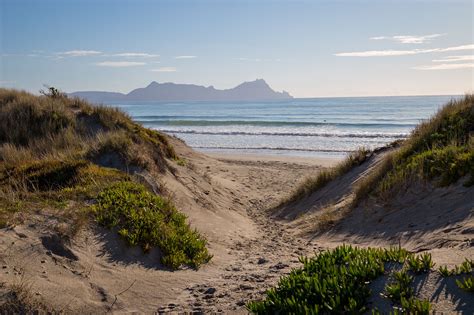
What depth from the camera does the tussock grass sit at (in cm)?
877

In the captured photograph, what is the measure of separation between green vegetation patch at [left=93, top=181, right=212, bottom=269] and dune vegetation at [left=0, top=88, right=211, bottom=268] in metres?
0.02

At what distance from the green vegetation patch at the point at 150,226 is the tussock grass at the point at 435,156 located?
4.28 m

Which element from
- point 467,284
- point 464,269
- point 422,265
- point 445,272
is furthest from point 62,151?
point 467,284

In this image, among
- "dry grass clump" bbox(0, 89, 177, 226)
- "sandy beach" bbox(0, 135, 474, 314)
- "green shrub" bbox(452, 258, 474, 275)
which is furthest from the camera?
"dry grass clump" bbox(0, 89, 177, 226)

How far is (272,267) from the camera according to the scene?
23.3 feet

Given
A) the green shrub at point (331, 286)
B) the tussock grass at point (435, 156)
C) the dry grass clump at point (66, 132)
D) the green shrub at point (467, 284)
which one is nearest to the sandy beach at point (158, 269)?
the green shrub at point (467, 284)

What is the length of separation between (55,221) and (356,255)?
14.4 ft

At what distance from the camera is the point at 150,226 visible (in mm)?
7629

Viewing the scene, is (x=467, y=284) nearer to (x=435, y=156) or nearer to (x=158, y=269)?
(x=158, y=269)

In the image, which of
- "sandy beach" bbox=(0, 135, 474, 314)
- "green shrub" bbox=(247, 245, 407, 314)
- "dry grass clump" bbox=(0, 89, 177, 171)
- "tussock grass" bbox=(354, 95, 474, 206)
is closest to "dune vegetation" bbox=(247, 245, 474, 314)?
"green shrub" bbox=(247, 245, 407, 314)

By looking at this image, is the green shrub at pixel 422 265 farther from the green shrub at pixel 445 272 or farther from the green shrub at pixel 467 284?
the green shrub at pixel 467 284

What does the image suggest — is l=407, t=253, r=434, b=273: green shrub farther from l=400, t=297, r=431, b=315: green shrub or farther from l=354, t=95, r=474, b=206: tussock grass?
l=354, t=95, r=474, b=206: tussock grass

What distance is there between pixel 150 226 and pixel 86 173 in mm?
2577

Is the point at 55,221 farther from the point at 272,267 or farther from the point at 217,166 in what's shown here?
the point at 217,166
